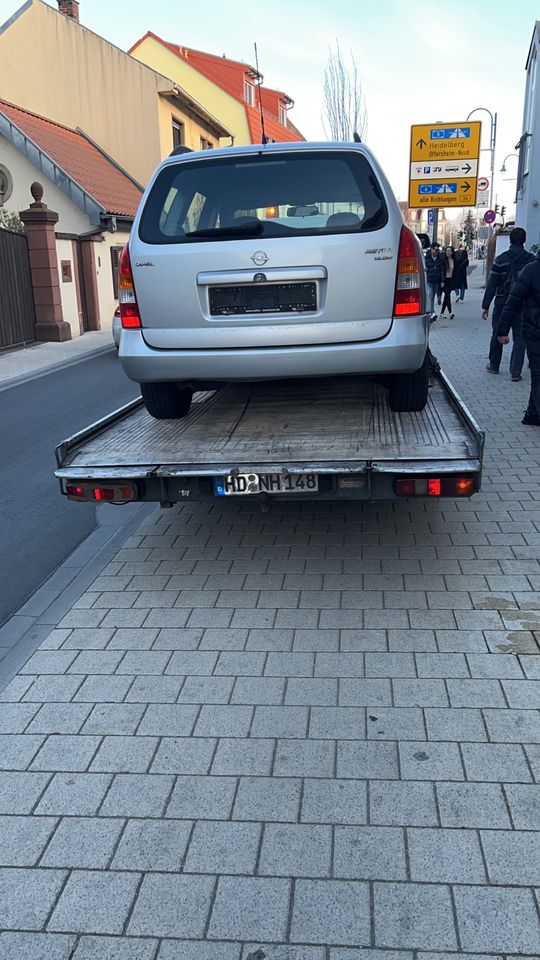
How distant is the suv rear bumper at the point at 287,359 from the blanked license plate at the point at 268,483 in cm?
83

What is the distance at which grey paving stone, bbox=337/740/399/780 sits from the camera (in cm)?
302

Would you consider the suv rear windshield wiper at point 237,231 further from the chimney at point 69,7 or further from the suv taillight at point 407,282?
the chimney at point 69,7

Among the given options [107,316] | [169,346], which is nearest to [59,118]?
[107,316]

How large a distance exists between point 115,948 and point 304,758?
101 centimetres

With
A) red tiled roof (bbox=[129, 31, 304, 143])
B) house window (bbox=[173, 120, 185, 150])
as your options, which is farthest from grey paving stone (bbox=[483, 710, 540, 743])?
red tiled roof (bbox=[129, 31, 304, 143])

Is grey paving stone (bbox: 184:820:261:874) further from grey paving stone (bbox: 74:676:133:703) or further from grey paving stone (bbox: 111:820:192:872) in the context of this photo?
grey paving stone (bbox: 74:676:133:703)

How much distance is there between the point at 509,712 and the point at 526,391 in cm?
757

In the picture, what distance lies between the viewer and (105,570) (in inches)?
203

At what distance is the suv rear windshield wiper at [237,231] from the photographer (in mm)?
4699

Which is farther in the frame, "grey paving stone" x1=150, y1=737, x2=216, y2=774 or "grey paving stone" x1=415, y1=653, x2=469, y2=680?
"grey paving stone" x1=415, y1=653, x2=469, y2=680

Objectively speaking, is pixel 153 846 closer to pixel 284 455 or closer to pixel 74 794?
pixel 74 794

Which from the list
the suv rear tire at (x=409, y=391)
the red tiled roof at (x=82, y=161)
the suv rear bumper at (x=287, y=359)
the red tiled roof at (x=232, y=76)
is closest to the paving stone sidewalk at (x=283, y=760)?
the suv rear tire at (x=409, y=391)

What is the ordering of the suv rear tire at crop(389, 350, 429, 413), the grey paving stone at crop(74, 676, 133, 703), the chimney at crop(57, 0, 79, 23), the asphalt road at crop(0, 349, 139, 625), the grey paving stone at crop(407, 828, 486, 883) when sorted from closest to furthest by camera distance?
the grey paving stone at crop(407, 828, 486, 883), the grey paving stone at crop(74, 676, 133, 703), the suv rear tire at crop(389, 350, 429, 413), the asphalt road at crop(0, 349, 139, 625), the chimney at crop(57, 0, 79, 23)

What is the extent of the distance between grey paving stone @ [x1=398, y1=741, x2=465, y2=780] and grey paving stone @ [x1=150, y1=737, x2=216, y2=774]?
2.42 feet
